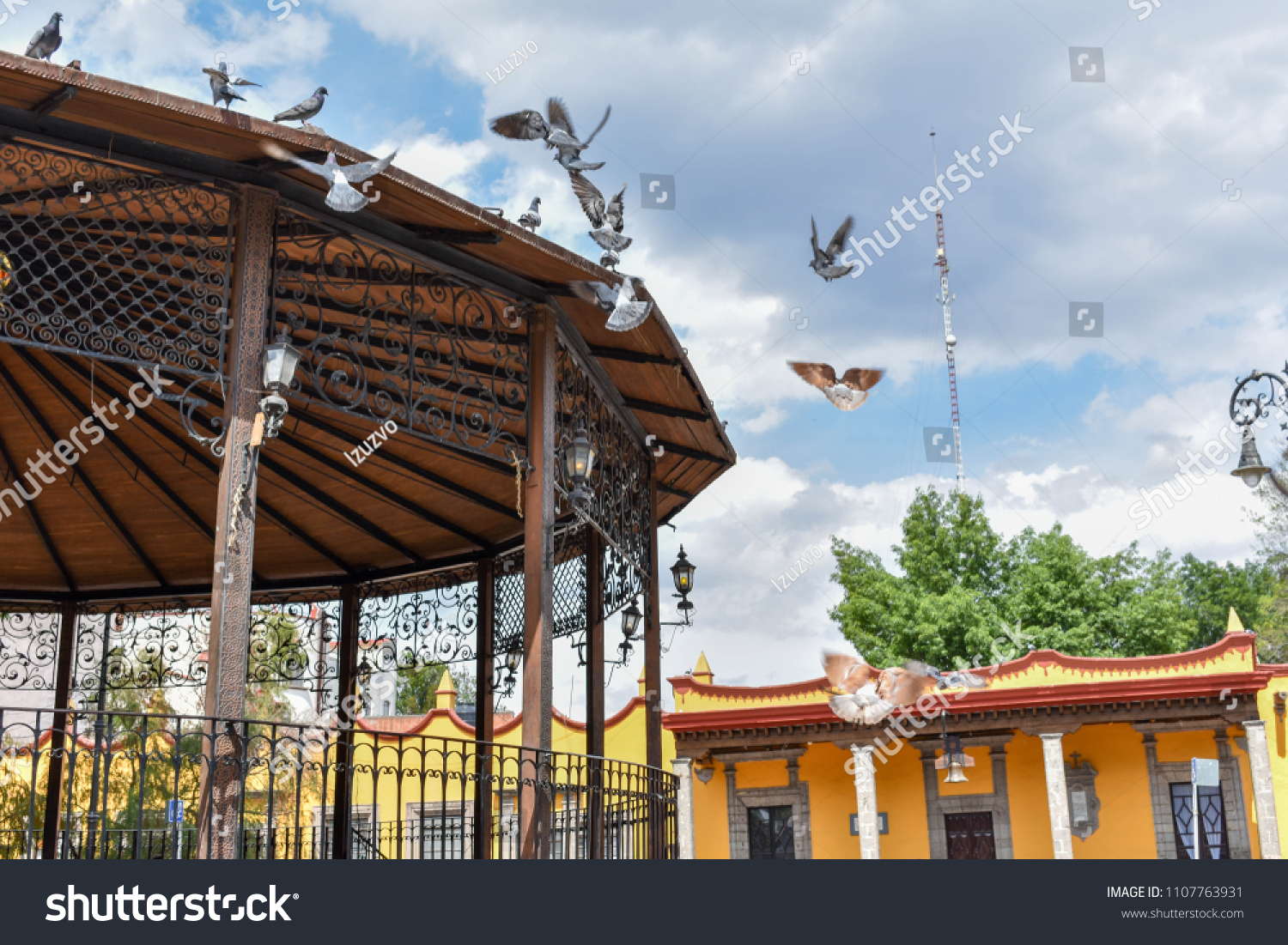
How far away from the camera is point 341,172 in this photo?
14.2 feet

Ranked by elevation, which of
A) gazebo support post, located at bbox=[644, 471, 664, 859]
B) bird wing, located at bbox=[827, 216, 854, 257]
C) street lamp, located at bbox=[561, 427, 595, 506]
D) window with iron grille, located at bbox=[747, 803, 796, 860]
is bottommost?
window with iron grille, located at bbox=[747, 803, 796, 860]

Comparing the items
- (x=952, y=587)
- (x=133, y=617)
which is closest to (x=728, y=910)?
(x=133, y=617)

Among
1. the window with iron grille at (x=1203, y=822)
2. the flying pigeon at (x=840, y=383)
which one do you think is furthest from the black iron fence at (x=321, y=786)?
the window with iron grille at (x=1203, y=822)

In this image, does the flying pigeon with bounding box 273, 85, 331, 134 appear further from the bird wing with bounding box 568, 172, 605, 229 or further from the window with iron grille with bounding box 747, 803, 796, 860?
the window with iron grille with bounding box 747, 803, 796, 860

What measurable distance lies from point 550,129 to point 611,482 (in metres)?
2.50

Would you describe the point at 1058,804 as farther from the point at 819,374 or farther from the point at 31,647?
the point at 31,647

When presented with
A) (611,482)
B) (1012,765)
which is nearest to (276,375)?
(611,482)

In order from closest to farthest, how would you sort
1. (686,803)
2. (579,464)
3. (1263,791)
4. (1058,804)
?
1. (579,464)
2. (1263,791)
3. (1058,804)
4. (686,803)

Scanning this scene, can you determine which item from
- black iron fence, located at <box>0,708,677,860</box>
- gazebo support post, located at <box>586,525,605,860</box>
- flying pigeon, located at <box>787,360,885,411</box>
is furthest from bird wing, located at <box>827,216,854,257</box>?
black iron fence, located at <box>0,708,677,860</box>

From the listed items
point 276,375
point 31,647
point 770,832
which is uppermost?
point 276,375

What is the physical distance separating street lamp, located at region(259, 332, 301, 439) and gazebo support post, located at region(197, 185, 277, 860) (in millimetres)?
50

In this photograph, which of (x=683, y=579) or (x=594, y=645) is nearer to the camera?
(x=594, y=645)

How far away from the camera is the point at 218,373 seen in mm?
4488

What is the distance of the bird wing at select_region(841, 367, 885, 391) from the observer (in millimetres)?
7113
